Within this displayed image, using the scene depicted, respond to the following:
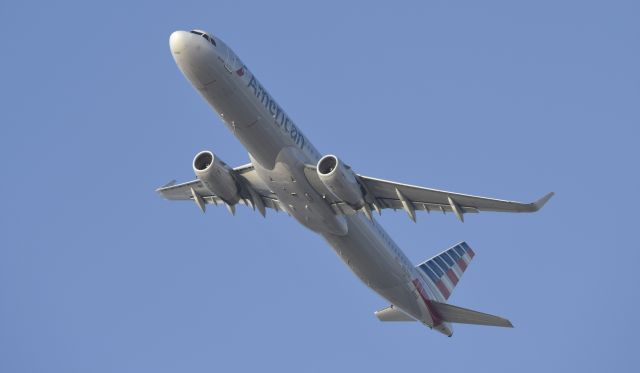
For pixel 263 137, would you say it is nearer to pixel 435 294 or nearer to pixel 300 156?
pixel 300 156

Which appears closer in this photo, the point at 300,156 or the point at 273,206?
the point at 300,156

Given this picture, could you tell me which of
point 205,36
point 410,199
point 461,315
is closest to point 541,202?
point 410,199

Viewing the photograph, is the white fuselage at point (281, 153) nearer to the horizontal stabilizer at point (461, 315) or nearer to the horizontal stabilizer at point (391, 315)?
the horizontal stabilizer at point (461, 315)

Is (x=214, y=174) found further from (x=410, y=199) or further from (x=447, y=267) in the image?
(x=447, y=267)

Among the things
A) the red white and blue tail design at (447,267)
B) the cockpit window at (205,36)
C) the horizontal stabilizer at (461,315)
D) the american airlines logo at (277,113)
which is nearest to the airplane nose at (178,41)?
the cockpit window at (205,36)

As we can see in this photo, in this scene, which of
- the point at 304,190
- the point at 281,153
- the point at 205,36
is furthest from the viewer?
the point at 304,190

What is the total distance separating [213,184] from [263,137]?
15.9 ft

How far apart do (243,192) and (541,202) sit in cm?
1515

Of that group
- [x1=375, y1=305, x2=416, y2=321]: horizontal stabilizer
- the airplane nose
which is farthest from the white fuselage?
[x1=375, y1=305, x2=416, y2=321]: horizontal stabilizer

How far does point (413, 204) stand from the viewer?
4584cm

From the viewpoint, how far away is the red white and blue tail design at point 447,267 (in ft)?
184

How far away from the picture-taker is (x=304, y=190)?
43812 mm

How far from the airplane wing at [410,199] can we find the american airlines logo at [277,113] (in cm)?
152

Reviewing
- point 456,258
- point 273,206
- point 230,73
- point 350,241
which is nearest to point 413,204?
point 350,241
